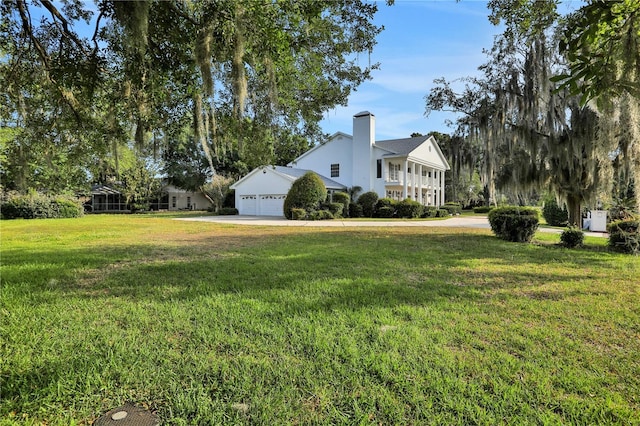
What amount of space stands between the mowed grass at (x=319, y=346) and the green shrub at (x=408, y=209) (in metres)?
18.4

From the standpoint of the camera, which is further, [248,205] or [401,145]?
[401,145]

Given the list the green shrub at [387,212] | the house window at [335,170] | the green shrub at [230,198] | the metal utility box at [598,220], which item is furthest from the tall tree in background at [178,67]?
the green shrub at [230,198]

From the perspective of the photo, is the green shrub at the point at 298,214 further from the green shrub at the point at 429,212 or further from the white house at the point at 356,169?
the green shrub at the point at 429,212

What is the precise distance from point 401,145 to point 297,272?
25245mm

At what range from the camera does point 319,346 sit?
2670 mm

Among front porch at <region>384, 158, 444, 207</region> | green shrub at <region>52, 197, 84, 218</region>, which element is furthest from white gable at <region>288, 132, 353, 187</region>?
green shrub at <region>52, 197, 84, 218</region>

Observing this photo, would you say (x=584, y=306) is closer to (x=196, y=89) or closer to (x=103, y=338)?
(x=103, y=338)

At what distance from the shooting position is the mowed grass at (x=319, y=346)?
1977 millimetres

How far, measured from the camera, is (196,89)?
5.16 m

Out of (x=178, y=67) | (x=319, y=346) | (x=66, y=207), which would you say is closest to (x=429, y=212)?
(x=178, y=67)

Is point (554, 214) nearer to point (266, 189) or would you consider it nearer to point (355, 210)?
point (355, 210)

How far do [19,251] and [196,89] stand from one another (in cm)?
565

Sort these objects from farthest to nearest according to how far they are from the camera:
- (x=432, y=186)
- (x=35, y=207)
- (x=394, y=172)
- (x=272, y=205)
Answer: (x=432, y=186)
(x=394, y=172)
(x=272, y=205)
(x=35, y=207)

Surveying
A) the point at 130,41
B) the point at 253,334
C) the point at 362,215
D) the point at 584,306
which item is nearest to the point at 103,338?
the point at 253,334
